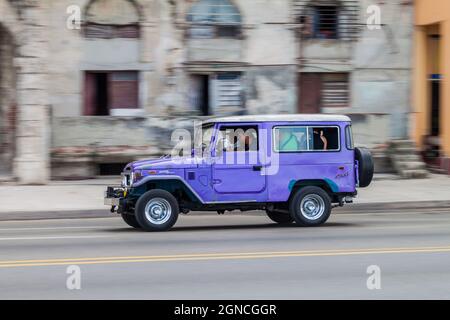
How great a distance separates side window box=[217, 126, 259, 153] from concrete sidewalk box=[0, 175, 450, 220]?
4.50m

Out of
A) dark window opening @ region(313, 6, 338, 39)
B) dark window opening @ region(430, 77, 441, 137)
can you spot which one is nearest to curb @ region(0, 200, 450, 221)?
dark window opening @ region(430, 77, 441, 137)

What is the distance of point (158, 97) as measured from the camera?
930 inches

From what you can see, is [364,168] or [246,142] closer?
[246,142]

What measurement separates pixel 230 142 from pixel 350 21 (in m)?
11.5

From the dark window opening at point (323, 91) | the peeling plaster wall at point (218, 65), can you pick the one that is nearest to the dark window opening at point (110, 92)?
the peeling plaster wall at point (218, 65)

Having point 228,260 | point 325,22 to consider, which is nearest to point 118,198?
point 228,260

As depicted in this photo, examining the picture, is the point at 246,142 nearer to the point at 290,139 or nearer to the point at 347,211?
the point at 290,139

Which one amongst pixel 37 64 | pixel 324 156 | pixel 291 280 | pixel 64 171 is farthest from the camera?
pixel 64 171

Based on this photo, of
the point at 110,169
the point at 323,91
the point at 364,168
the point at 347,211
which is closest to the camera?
the point at 364,168

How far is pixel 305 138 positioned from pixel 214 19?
1000cm

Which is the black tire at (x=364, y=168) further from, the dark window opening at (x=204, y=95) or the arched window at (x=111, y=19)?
the arched window at (x=111, y=19)

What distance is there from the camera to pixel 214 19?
23.8 m
